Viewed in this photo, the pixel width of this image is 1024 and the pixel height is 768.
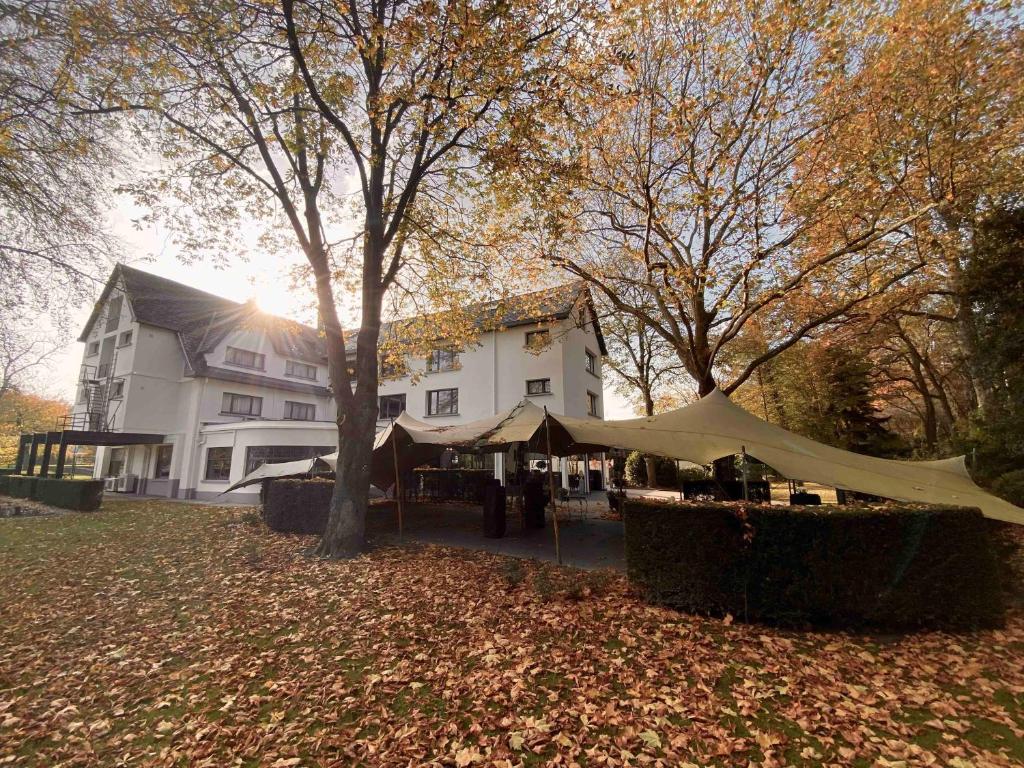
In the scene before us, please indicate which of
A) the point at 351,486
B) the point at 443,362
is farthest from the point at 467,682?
the point at 443,362

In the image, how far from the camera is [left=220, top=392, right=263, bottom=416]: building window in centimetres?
2125

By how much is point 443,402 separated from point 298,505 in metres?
11.7

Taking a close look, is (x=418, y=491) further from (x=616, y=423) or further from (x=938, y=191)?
(x=938, y=191)

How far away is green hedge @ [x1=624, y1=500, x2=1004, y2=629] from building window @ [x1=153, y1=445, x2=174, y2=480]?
962 inches

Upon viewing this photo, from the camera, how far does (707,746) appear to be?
119 inches

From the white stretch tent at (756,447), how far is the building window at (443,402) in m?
11.4

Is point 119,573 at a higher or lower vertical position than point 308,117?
lower

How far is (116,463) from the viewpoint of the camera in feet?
74.8

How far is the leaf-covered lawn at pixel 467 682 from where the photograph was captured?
10.1 feet

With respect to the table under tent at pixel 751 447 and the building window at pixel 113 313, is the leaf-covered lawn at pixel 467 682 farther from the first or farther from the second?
the building window at pixel 113 313

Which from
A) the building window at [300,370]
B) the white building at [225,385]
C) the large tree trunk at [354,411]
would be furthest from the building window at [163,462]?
the large tree trunk at [354,411]

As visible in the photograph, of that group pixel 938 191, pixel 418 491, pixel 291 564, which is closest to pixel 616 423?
pixel 291 564

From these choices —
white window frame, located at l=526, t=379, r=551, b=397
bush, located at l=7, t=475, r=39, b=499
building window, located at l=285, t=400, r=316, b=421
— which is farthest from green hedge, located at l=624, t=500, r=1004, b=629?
bush, located at l=7, t=475, r=39, b=499

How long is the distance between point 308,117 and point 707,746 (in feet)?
36.2
